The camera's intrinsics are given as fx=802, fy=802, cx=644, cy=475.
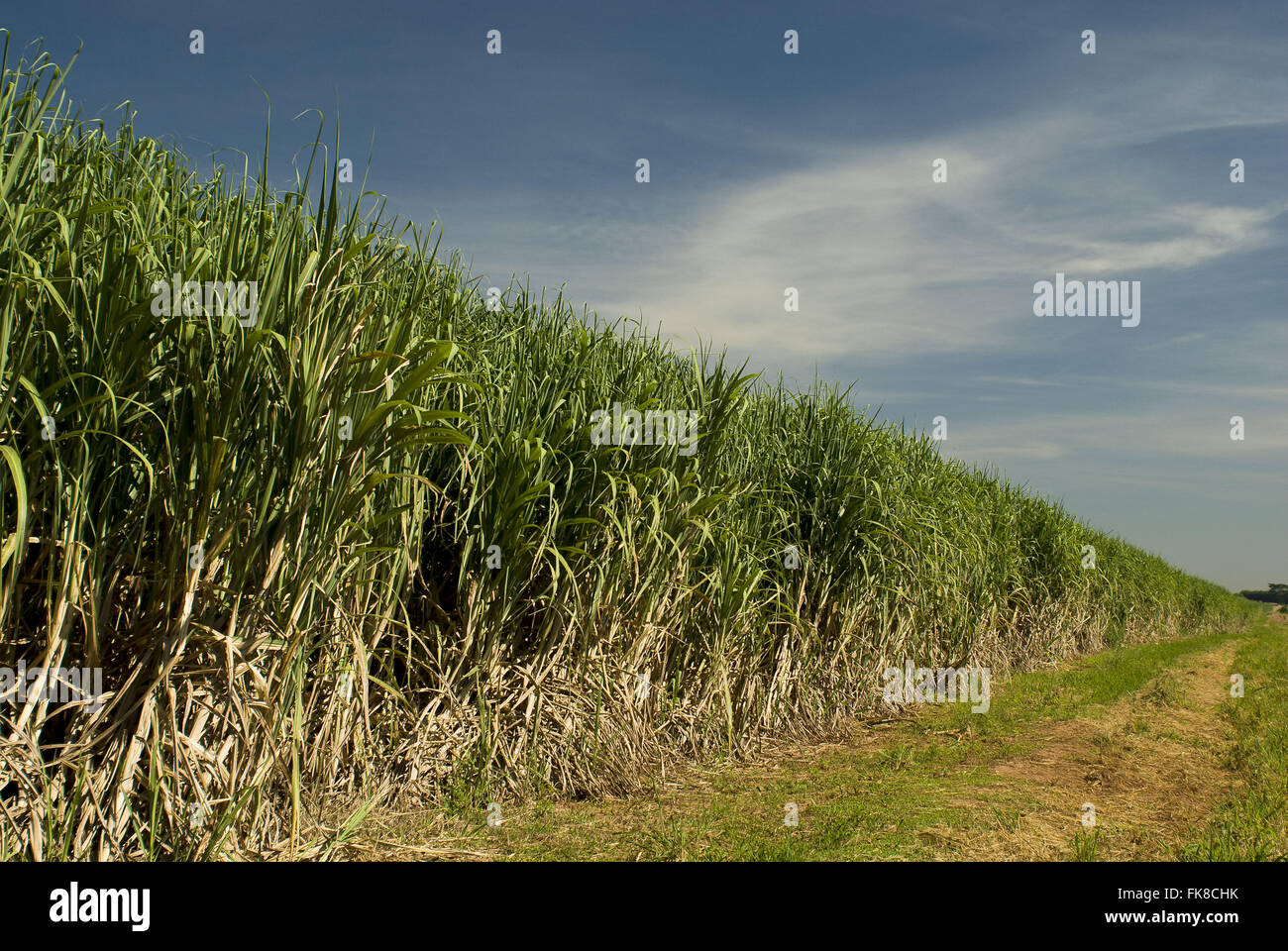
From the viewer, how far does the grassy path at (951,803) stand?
3.23 m

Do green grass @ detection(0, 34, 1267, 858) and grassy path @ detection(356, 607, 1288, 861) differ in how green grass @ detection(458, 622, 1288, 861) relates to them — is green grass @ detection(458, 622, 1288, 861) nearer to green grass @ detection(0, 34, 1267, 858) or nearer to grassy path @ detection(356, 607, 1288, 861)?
grassy path @ detection(356, 607, 1288, 861)

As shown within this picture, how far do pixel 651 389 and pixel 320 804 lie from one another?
8.19 ft

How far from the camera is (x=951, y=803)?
158 inches

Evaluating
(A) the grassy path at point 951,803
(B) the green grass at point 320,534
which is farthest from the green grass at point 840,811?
(B) the green grass at point 320,534

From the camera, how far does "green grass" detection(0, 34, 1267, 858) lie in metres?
2.18

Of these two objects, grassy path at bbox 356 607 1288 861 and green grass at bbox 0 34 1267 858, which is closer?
green grass at bbox 0 34 1267 858

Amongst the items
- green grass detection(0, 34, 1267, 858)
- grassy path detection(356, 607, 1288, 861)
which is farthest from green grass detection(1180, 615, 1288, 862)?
green grass detection(0, 34, 1267, 858)

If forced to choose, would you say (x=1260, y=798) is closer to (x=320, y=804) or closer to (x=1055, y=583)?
(x=320, y=804)

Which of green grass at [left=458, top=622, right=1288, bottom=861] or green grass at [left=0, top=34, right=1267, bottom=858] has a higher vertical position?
green grass at [left=0, top=34, right=1267, bottom=858]

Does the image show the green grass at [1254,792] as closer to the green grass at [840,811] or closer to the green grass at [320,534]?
the green grass at [840,811]

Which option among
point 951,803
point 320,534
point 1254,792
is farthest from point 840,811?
point 320,534

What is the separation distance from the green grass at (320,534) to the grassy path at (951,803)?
9.7 inches

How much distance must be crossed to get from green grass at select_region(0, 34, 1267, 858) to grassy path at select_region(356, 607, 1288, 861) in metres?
0.25

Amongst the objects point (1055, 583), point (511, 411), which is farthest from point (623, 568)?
point (1055, 583)
